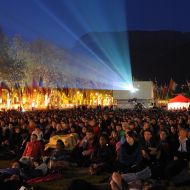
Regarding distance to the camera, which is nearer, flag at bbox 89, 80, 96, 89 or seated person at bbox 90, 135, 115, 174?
seated person at bbox 90, 135, 115, 174

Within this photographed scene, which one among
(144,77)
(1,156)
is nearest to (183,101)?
(1,156)

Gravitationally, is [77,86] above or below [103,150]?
above

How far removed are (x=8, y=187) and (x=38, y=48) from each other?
59.1 m

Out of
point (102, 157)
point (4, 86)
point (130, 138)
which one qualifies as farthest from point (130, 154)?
point (4, 86)

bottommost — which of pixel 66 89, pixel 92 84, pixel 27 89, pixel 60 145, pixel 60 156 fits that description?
pixel 60 156

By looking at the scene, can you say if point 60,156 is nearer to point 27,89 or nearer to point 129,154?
point 129,154

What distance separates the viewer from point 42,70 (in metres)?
64.6

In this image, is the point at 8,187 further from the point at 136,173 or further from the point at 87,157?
the point at 87,157

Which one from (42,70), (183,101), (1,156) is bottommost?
(1,156)

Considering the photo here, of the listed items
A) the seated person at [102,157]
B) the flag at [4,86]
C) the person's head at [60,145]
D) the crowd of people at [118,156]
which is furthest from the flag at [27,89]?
the seated person at [102,157]

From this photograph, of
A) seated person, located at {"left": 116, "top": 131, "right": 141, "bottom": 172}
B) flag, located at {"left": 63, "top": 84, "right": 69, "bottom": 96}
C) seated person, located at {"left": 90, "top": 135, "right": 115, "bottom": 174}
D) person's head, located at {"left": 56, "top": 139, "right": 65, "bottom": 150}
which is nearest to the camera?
seated person, located at {"left": 116, "top": 131, "right": 141, "bottom": 172}

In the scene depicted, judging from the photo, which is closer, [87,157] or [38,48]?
[87,157]

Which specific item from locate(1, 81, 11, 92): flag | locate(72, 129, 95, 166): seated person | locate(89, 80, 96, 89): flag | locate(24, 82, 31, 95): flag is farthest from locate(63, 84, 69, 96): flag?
locate(72, 129, 95, 166): seated person

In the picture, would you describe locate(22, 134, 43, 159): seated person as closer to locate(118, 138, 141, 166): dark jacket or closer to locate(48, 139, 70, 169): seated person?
locate(48, 139, 70, 169): seated person
